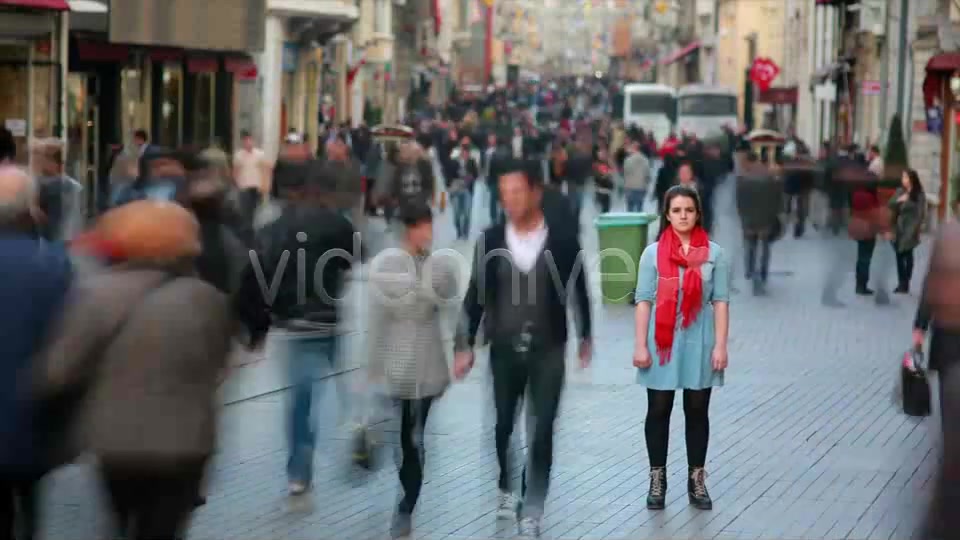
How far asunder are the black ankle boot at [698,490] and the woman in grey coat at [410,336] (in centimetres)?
151

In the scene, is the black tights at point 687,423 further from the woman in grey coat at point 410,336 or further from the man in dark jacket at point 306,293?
the man in dark jacket at point 306,293

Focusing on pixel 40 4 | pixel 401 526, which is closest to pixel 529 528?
pixel 401 526

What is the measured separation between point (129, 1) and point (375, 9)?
108 feet

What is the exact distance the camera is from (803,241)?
31.5 m

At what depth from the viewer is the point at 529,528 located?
8578 millimetres

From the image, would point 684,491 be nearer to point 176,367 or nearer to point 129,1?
point 176,367

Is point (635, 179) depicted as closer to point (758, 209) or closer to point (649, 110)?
point (758, 209)

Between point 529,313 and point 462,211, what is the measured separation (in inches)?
828

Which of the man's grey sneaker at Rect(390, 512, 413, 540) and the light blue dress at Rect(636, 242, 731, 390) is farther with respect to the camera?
the light blue dress at Rect(636, 242, 731, 390)

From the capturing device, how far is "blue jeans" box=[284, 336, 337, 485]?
945 cm

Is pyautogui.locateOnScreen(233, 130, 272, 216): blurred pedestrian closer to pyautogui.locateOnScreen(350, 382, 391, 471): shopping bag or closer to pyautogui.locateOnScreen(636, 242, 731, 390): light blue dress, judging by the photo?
pyautogui.locateOnScreen(350, 382, 391, 471): shopping bag

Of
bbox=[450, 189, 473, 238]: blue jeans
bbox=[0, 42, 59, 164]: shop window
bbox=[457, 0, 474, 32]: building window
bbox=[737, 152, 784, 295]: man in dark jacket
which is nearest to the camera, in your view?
bbox=[737, 152, 784, 295]: man in dark jacket

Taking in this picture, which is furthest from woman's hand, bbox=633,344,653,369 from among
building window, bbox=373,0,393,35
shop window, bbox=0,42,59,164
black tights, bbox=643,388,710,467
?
building window, bbox=373,0,393,35

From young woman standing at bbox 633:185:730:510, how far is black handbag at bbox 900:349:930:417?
857mm
